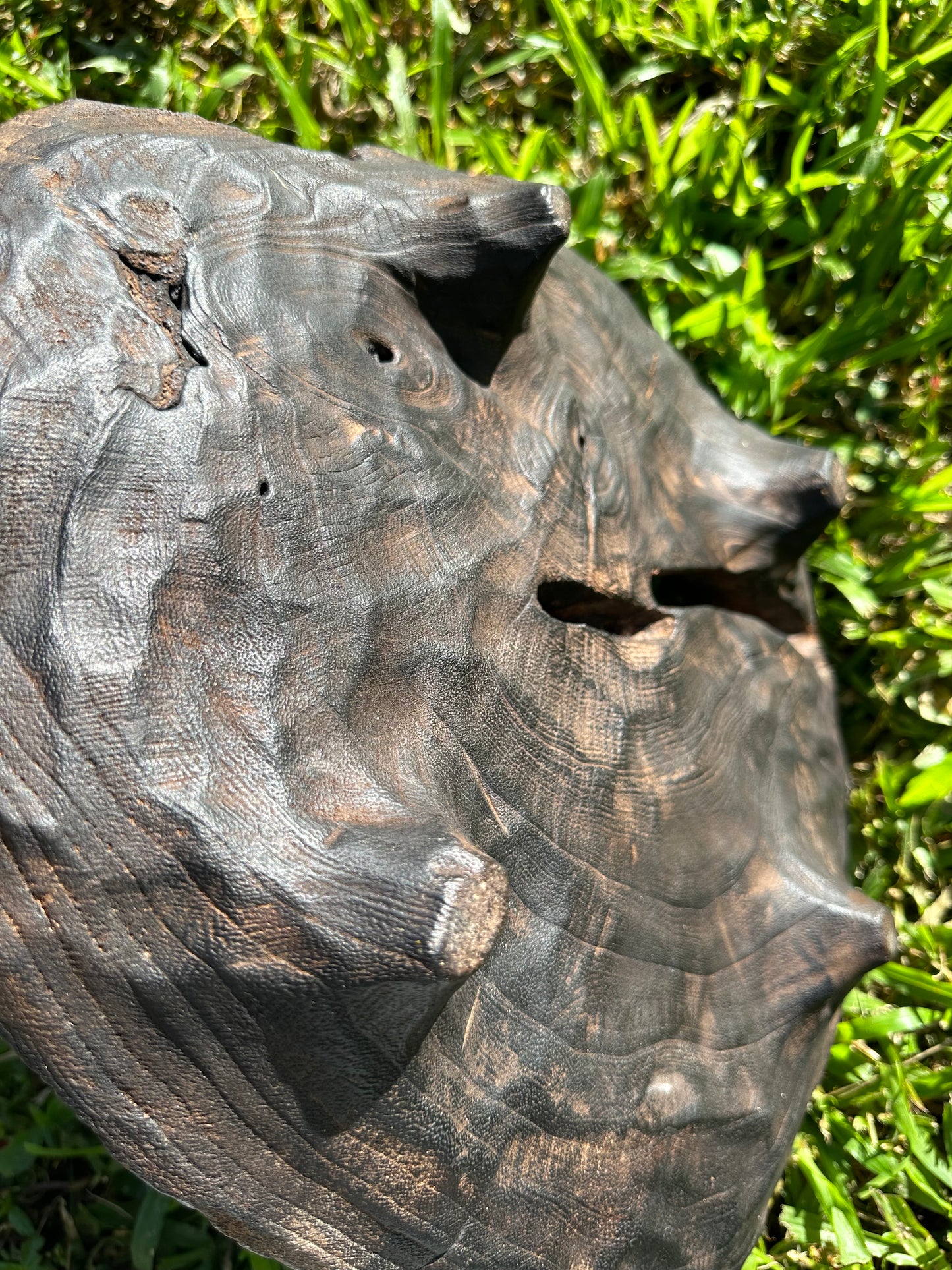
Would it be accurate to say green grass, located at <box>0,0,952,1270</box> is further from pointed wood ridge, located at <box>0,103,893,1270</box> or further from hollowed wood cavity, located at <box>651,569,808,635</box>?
pointed wood ridge, located at <box>0,103,893,1270</box>

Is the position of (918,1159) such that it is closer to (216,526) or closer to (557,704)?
(557,704)

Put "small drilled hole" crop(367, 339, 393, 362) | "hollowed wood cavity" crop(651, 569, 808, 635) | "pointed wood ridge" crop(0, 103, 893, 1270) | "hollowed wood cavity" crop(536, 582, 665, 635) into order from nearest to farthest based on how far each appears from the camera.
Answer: "pointed wood ridge" crop(0, 103, 893, 1270) < "small drilled hole" crop(367, 339, 393, 362) < "hollowed wood cavity" crop(536, 582, 665, 635) < "hollowed wood cavity" crop(651, 569, 808, 635)

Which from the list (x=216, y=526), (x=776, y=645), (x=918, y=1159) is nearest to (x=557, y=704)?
(x=216, y=526)

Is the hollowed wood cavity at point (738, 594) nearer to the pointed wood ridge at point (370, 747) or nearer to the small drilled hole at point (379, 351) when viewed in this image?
the pointed wood ridge at point (370, 747)

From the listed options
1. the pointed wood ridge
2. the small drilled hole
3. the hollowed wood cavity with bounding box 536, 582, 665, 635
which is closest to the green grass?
the pointed wood ridge

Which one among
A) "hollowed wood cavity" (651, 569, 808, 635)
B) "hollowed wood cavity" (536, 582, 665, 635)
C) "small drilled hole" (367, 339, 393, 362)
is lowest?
"hollowed wood cavity" (651, 569, 808, 635)

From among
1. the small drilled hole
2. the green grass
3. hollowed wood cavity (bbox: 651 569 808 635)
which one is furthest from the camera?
the green grass

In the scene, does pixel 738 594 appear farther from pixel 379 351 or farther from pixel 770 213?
pixel 770 213
